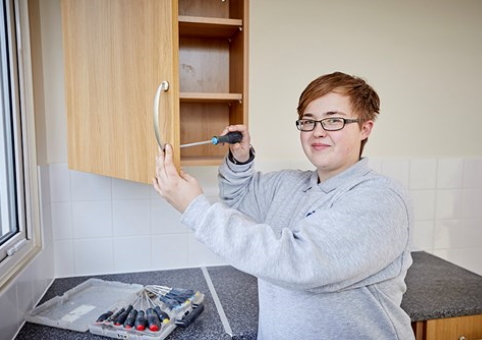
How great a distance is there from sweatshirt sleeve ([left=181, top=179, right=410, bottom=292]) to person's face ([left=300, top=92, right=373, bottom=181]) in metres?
0.17

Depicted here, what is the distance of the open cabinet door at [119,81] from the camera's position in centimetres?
82

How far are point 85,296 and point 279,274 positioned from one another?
2.94 feet

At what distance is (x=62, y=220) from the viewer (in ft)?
4.81

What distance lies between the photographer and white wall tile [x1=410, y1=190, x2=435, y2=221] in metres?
1.78

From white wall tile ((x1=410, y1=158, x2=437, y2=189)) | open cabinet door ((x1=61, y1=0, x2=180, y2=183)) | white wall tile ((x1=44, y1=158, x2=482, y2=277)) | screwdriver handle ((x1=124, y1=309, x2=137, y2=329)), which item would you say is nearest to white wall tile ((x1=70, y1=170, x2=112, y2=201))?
white wall tile ((x1=44, y1=158, x2=482, y2=277))

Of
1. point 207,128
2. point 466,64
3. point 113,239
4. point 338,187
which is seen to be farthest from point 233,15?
point 466,64

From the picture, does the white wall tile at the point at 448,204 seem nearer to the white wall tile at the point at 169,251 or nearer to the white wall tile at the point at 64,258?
the white wall tile at the point at 169,251

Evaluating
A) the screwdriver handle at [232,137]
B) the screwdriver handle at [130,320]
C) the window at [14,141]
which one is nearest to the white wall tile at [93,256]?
the window at [14,141]

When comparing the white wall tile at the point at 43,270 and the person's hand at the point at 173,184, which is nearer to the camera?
the person's hand at the point at 173,184

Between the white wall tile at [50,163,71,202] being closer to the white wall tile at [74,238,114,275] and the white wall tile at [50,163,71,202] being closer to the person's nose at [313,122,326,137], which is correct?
the white wall tile at [74,238,114,275]

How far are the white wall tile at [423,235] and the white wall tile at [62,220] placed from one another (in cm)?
152

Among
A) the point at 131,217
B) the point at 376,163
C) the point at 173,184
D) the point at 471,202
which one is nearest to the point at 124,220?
the point at 131,217

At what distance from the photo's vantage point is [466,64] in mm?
1805

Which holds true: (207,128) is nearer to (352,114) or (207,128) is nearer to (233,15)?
(233,15)
